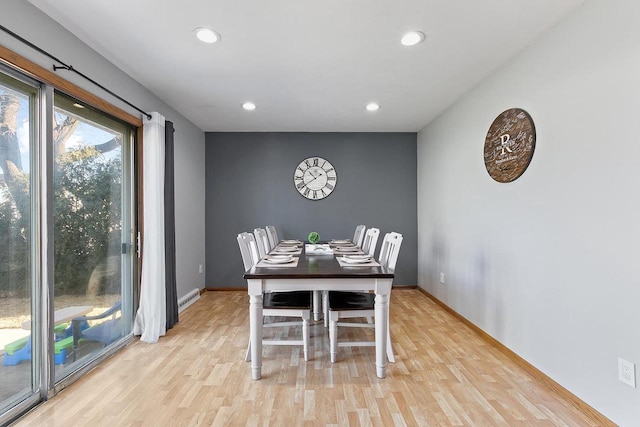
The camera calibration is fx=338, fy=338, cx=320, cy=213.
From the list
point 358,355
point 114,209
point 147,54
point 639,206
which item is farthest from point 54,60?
point 639,206

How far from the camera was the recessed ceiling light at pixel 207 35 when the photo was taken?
2.29 metres

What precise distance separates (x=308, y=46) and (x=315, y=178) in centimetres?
282

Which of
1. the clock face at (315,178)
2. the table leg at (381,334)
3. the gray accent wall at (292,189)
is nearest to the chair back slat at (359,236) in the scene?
the gray accent wall at (292,189)

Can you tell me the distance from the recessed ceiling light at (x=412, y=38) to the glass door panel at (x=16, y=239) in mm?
2449

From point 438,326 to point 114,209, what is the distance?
11.0ft

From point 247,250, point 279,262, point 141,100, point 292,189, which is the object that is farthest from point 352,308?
point 292,189

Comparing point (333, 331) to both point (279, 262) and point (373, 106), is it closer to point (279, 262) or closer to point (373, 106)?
point (279, 262)

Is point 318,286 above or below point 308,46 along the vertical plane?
below

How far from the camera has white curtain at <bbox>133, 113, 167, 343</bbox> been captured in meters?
3.18

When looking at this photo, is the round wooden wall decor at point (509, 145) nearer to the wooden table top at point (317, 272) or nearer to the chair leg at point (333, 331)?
the wooden table top at point (317, 272)

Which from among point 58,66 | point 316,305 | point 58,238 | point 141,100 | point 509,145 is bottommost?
point 316,305

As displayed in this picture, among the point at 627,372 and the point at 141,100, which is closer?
the point at 627,372

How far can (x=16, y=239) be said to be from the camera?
1980mm

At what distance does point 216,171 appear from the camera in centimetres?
525
